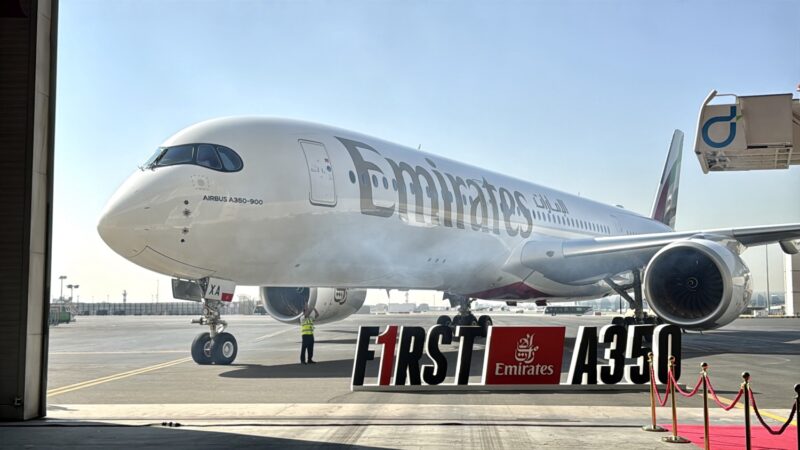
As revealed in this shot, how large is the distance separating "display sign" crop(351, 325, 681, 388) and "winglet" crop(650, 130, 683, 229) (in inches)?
846

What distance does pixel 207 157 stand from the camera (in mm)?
11891

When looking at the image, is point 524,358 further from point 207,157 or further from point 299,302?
point 299,302

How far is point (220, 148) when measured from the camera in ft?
39.6

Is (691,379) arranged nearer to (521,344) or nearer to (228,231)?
(521,344)

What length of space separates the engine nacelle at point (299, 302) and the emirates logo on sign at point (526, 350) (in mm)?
7155

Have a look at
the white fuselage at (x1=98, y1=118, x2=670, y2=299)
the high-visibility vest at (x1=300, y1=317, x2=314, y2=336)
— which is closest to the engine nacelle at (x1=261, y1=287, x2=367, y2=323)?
the high-visibility vest at (x1=300, y1=317, x2=314, y2=336)

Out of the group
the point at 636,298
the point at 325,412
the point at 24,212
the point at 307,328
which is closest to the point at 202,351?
the point at 307,328

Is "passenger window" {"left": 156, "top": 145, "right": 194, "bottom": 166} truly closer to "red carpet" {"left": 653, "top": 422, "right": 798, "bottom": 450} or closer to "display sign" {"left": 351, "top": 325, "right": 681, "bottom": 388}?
"display sign" {"left": 351, "top": 325, "right": 681, "bottom": 388}

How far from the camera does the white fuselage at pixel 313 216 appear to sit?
11297 millimetres

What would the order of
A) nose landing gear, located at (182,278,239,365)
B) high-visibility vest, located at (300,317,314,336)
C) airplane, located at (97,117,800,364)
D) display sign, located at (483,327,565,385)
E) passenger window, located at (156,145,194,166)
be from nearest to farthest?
display sign, located at (483,327,565,385)
airplane, located at (97,117,800,364)
passenger window, located at (156,145,194,166)
nose landing gear, located at (182,278,239,365)
high-visibility vest, located at (300,317,314,336)

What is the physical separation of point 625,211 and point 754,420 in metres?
20.1

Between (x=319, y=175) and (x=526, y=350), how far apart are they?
4501 mm

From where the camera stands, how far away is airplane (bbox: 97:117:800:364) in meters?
11.5

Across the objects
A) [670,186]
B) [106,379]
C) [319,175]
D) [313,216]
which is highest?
[670,186]
